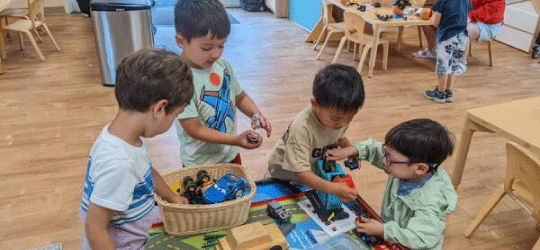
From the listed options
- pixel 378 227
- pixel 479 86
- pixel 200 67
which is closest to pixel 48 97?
pixel 200 67

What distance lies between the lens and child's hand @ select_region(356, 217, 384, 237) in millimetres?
1190

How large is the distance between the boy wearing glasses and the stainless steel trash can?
2.86 metres

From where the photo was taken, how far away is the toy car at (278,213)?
1255mm

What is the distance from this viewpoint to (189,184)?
1304 mm

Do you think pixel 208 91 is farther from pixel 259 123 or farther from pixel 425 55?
pixel 425 55

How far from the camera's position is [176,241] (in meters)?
1.17

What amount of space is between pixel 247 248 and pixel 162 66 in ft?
1.60

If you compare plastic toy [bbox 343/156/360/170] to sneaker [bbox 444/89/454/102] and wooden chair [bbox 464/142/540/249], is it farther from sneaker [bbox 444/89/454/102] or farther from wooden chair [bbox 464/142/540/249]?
sneaker [bbox 444/89/454/102]

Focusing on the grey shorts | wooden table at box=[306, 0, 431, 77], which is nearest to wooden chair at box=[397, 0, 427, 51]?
wooden table at box=[306, 0, 431, 77]

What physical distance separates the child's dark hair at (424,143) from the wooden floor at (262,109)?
1.06 metres

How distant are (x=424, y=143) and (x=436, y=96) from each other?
2.76m

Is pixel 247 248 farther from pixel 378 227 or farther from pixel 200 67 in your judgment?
pixel 200 67

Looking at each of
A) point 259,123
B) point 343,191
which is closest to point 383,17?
point 259,123

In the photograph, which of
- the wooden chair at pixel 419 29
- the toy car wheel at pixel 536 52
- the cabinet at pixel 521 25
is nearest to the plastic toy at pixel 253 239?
the wooden chair at pixel 419 29
